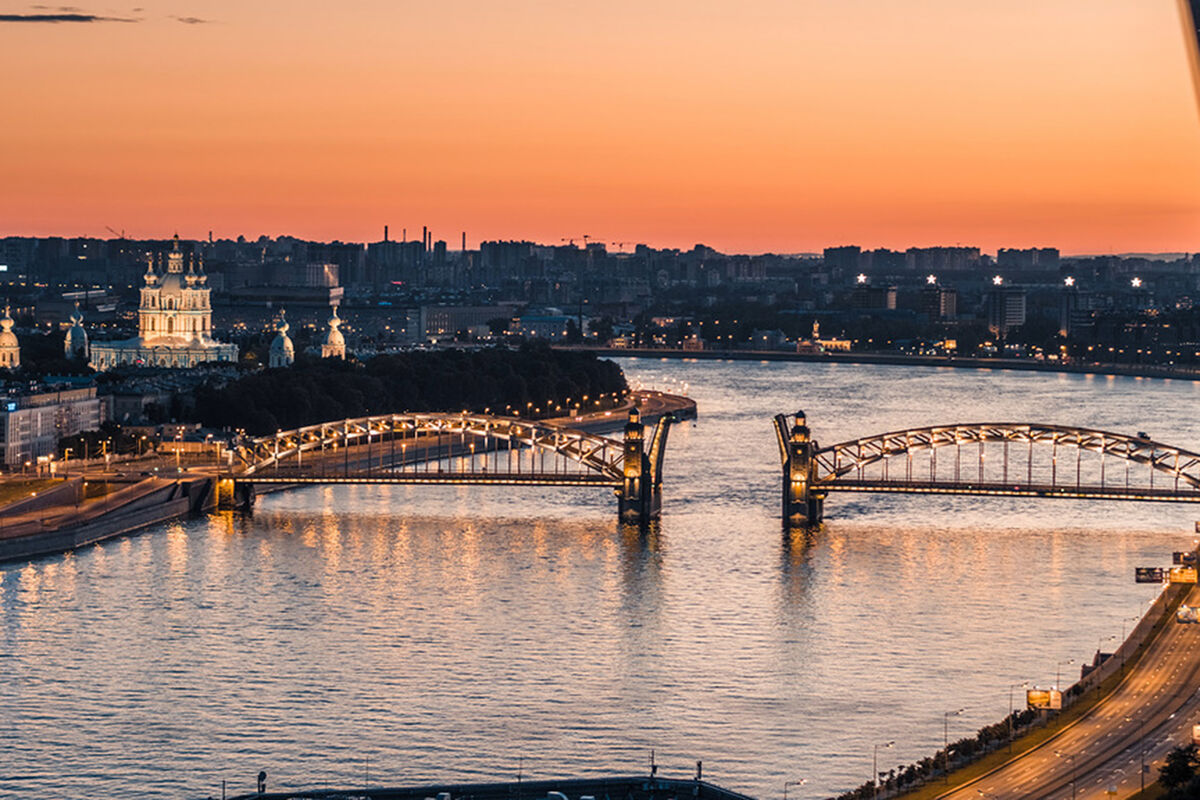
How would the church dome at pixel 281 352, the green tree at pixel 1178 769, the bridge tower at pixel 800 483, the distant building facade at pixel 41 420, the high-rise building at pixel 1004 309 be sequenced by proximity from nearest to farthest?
the green tree at pixel 1178 769
the bridge tower at pixel 800 483
the distant building facade at pixel 41 420
the church dome at pixel 281 352
the high-rise building at pixel 1004 309

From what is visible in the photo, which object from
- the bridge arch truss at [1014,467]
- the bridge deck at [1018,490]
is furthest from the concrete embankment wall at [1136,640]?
the bridge arch truss at [1014,467]

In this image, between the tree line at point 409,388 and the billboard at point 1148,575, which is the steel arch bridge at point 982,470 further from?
the tree line at point 409,388

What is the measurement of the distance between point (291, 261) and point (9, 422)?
103 metres

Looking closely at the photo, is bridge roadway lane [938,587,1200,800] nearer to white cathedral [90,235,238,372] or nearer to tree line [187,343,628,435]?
tree line [187,343,628,435]

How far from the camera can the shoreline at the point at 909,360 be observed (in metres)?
84.9

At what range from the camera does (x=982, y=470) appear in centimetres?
3788

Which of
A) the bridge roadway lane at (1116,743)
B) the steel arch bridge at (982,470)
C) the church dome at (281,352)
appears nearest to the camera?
the bridge roadway lane at (1116,743)

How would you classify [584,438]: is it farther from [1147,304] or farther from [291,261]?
[291,261]

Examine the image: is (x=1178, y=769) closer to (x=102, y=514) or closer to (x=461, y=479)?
(x=102, y=514)

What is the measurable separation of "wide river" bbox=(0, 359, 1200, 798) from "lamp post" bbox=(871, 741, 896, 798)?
0.13m

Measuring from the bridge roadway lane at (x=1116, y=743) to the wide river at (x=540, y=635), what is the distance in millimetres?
1132

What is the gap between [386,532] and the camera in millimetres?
32500

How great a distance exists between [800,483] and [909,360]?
59.4 metres

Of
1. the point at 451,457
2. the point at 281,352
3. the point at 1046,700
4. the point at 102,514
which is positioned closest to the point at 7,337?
the point at 281,352
